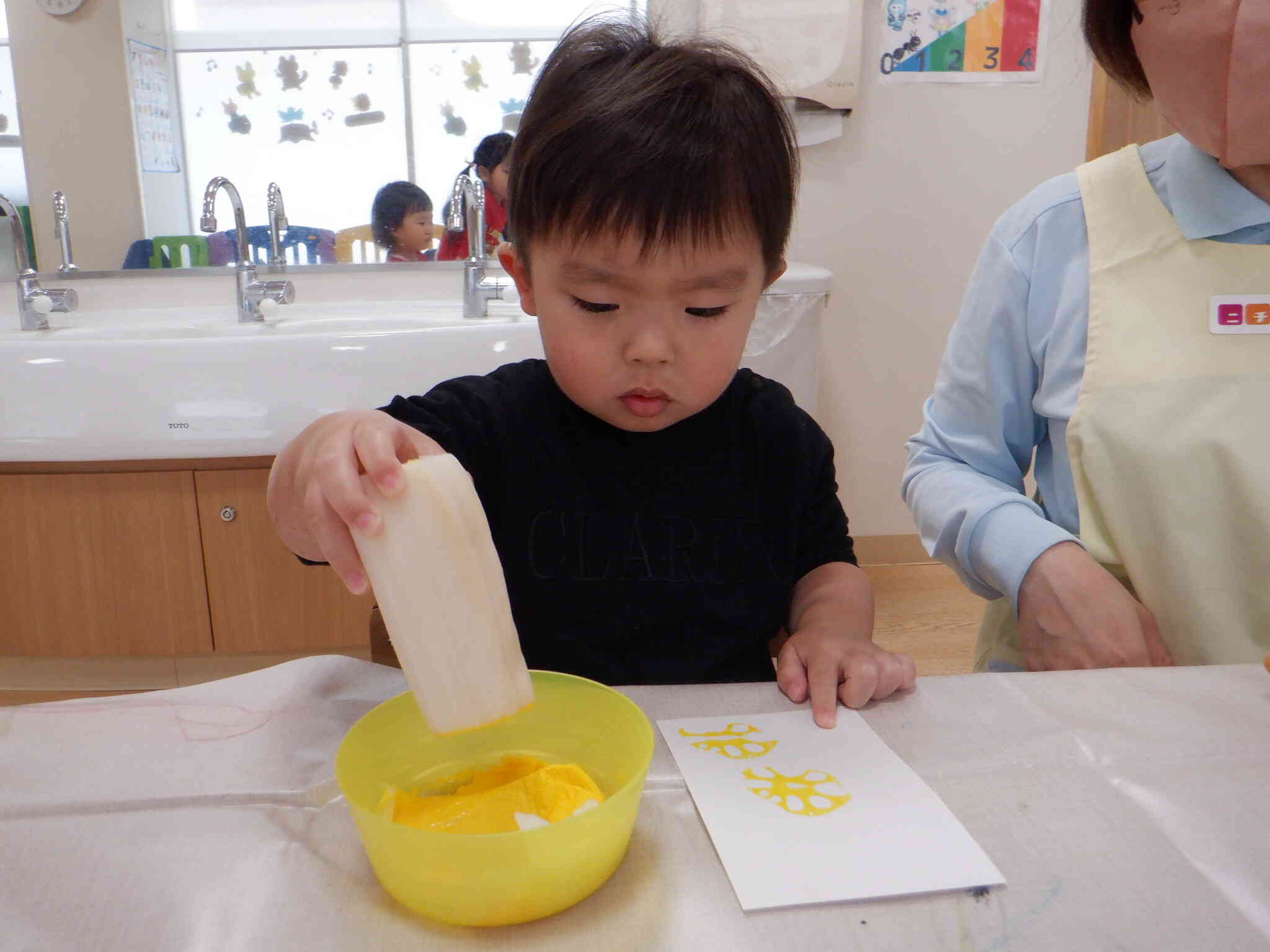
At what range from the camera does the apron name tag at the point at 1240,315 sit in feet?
2.33

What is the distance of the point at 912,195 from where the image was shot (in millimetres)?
2053

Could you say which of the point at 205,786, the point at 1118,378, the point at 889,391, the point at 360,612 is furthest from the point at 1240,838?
the point at 889,391

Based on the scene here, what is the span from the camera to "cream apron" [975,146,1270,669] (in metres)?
0.70

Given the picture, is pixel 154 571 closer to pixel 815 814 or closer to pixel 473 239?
pixel 473 239

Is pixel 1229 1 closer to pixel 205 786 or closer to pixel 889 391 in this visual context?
pixel 205 786

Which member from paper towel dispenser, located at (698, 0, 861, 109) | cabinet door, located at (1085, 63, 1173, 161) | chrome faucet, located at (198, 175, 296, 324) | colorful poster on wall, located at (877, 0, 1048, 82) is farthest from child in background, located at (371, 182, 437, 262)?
cabinet door, located at (1085, 63, 1173, 161)

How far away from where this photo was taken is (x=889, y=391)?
217 cm

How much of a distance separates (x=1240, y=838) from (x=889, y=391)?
1.79m

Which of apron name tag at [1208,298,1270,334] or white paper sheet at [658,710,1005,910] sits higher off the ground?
apron name tag at [1208,298,1270,334]

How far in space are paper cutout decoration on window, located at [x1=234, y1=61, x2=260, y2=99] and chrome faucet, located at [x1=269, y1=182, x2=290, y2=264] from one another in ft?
0.50

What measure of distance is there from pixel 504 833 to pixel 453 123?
1.61m

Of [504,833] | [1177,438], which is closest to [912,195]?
[1177,438]

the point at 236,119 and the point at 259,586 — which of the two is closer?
the point at 259,586

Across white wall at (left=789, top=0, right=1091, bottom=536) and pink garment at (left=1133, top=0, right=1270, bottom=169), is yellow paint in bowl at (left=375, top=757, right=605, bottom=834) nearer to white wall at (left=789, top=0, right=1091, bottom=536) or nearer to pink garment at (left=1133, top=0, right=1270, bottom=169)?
pink garment at (left=1133, top=0, right=1270, bottom=169)
